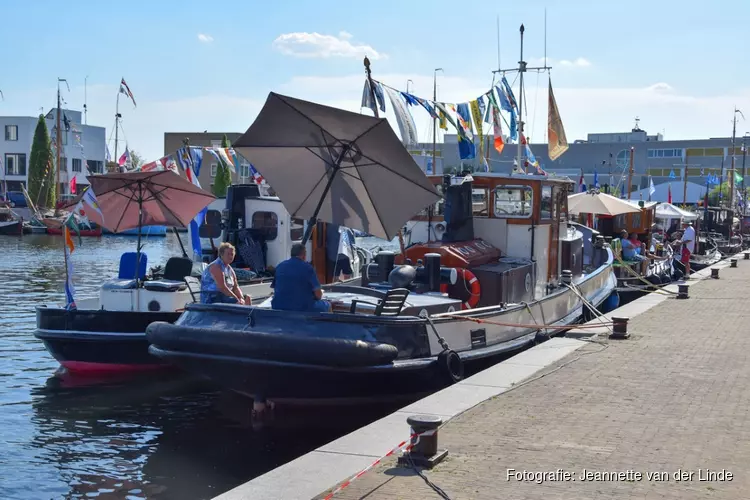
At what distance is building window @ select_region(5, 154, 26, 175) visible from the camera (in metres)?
78.2

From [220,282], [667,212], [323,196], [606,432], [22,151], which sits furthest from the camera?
[22,151]

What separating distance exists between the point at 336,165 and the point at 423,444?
4995mm

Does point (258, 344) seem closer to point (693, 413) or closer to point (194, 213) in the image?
point (693, 413)

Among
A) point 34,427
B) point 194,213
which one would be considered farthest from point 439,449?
point 194,213

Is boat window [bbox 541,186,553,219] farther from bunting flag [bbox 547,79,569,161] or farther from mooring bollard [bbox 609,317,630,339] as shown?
bunting flag [bbox 547,79,569,161]

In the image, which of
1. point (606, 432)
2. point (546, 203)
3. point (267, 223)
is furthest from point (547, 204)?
point (606, 432)

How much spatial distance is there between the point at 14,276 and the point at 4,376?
724 inches

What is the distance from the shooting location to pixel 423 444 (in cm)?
672

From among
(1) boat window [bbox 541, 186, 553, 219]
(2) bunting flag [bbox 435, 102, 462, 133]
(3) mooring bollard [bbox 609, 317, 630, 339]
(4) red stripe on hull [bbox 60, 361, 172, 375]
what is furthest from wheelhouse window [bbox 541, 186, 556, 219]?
(4) red stripe on hull [bbox 60, 361, 172, 375]

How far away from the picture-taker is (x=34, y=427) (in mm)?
11383

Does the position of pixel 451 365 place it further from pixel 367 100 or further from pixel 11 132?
pixel 11 132

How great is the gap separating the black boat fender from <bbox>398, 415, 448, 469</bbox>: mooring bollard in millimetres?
2979

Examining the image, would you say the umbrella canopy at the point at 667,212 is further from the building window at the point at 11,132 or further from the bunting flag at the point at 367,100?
the building window at the point at 11,132

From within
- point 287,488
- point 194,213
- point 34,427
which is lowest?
point 34,427
